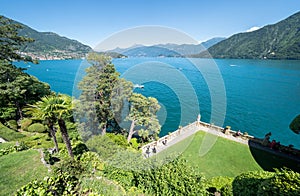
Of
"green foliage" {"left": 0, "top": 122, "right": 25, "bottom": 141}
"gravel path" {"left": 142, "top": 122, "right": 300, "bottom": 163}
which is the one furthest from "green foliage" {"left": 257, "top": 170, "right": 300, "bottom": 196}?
"green foliage" {"left": 0, "top": 122, "right": 25, "bottom": 141}

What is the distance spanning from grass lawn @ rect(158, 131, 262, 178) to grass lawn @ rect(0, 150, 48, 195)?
7.26 metres

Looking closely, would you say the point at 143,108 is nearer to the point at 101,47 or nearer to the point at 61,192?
the point at 101,47

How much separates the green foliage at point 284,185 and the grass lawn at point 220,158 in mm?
4927

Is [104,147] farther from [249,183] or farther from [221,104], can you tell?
[221,104]

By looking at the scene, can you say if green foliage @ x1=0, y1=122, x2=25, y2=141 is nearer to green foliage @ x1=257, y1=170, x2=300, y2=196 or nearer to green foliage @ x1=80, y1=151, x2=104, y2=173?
green foliage @ x1=80, y1=151, x2=104, y2=173

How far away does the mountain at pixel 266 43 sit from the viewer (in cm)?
12618

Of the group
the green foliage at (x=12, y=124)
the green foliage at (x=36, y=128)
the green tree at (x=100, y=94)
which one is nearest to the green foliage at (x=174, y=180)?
the green tree at (x=100, y=94)

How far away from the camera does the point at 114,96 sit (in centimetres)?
1224

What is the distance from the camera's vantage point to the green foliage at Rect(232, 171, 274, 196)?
209 inches

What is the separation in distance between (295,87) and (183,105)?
3900 centimetres

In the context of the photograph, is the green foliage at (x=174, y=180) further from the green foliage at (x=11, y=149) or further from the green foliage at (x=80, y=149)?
the green foliage at (x=11, y=149)

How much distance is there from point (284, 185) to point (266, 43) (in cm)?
18381

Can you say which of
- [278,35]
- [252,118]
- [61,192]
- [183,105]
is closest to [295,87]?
[252,118]

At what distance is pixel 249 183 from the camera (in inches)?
219
